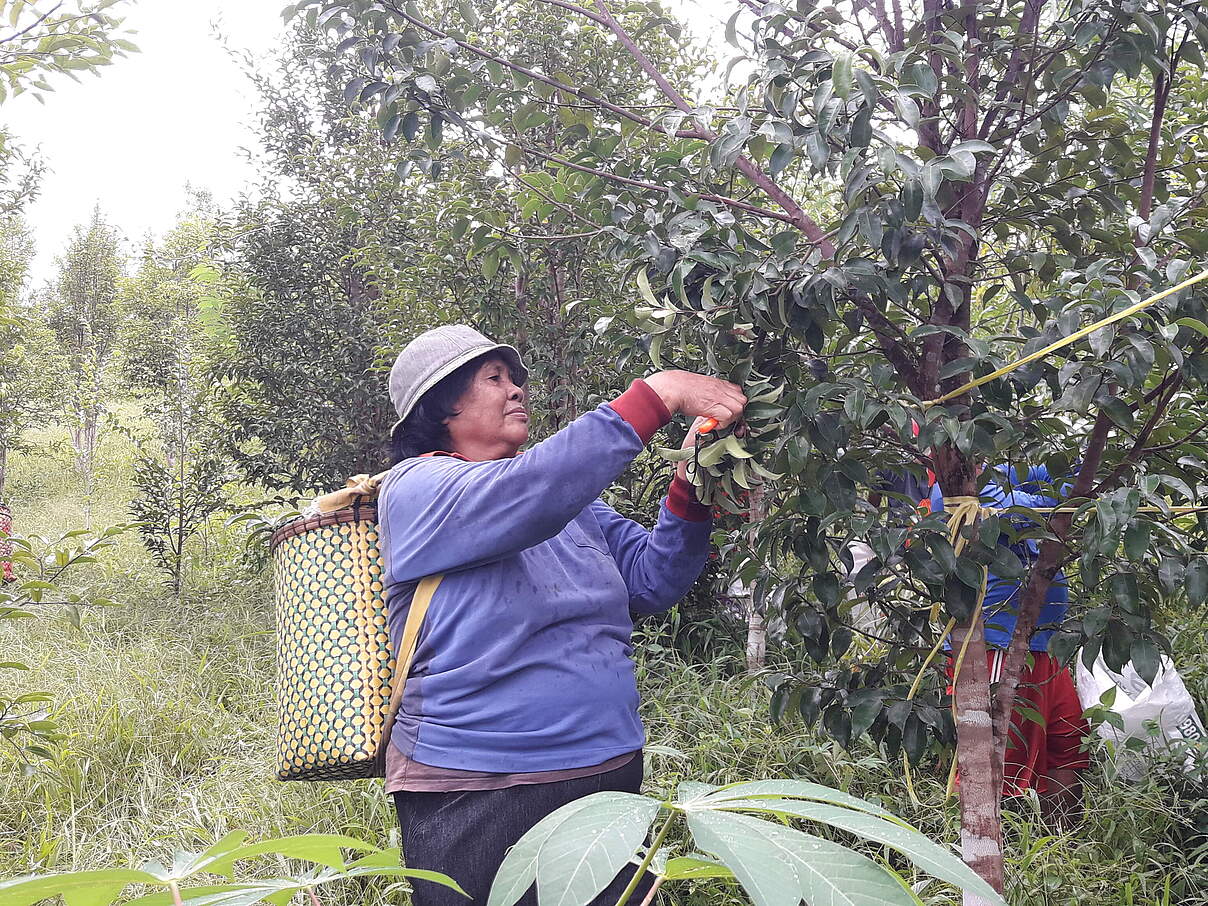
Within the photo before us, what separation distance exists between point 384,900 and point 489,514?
1.85 metres

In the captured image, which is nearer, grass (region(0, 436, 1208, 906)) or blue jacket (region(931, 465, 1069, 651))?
blue jacket (region(931, 465, 1069, 651))

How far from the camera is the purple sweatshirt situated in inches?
61.2

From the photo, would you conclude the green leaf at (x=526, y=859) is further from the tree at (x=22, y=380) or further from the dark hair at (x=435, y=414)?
the tree at (x=22, y=380)

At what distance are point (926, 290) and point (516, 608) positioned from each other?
0.91 metres

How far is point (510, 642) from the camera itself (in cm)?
165

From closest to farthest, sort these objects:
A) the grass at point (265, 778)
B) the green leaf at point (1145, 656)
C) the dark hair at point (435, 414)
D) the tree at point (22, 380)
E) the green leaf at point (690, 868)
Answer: the green leaf at point (690, 868) < the green leaf at point (1145, 656) < the dark hair at point (435, 414) < the grass at point (265, 778) < the tree at point (22, 380)

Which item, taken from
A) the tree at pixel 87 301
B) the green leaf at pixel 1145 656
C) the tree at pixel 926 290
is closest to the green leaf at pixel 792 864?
the tree at pixel 926 290

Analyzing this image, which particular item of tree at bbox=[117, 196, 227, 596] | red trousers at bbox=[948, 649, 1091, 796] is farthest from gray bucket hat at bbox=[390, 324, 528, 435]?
tree at bbox=[117, 196, 227, 596]

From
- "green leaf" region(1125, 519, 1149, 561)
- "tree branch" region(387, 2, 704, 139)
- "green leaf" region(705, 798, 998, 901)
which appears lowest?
"green leaf" region(705, 798, 998, 901)

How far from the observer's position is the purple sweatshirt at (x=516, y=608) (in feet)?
5.10

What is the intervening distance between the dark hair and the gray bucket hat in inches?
0.8

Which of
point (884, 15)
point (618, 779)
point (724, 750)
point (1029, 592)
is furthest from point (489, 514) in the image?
point (724, 750)

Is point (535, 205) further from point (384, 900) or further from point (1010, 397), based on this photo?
point (384, 900)

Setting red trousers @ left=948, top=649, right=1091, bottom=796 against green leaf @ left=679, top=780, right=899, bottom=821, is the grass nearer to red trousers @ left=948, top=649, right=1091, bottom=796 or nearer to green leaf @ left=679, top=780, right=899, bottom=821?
red trousers @ left=948, top=649, right=1091, bottom=796
